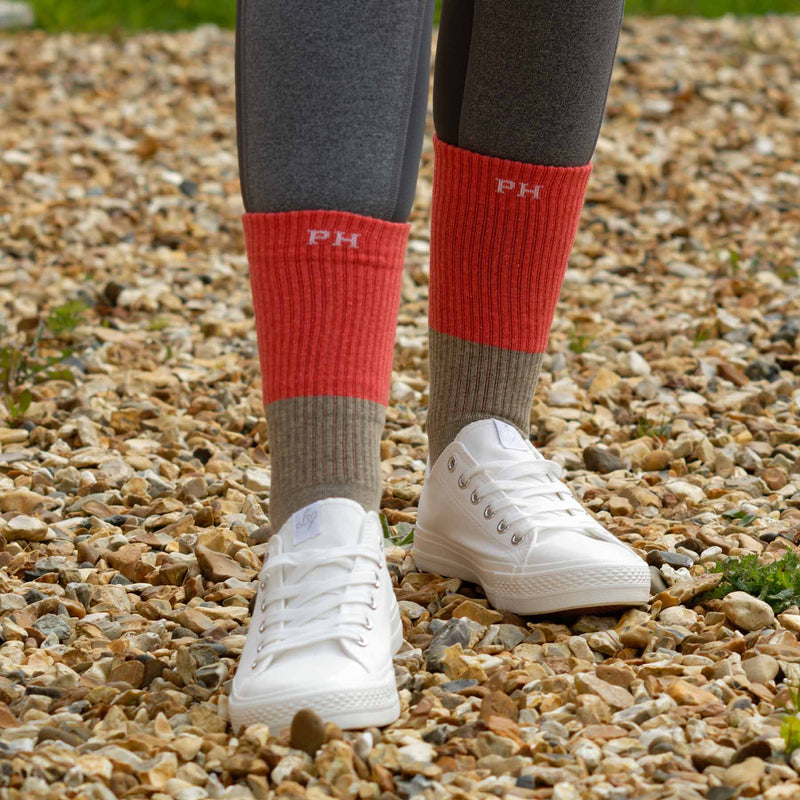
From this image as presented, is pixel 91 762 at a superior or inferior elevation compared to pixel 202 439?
superior

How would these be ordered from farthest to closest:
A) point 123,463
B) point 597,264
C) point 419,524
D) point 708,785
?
1. point 597,264
2. point 123,463
3. point 419,524
4. point 708,785

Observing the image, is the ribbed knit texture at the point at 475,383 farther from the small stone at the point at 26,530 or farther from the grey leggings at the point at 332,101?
the small stone at the point at 26,530

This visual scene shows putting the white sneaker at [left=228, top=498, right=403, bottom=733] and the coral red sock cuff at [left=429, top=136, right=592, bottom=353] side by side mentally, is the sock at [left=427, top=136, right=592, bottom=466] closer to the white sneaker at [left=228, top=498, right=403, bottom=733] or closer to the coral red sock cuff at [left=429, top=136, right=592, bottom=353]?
the coral red sock cuff at [left=429, top=136, right=592, bottom=353]

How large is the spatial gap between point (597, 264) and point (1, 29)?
3477 mm

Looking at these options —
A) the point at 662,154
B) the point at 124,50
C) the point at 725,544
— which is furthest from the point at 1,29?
the point at 725,544

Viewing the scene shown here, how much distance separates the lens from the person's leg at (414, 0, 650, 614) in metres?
1.39

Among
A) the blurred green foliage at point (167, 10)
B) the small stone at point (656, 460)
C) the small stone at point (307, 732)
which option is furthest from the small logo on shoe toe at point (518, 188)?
the blurred green foliage at point (167, 10)

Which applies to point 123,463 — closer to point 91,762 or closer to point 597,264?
point 91,762

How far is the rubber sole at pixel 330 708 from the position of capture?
113cm

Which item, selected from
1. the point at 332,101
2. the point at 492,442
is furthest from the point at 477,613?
the point at 332,101

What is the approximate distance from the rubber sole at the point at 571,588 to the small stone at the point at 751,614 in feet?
0.35

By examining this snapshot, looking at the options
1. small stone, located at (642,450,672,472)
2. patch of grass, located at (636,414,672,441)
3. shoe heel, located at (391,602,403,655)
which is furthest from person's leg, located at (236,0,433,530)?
patch of grass, located at (636,414,672,441)

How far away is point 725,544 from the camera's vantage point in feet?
5.45

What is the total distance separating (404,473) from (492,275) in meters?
0.64
